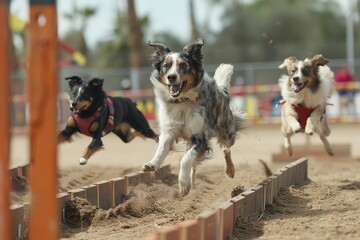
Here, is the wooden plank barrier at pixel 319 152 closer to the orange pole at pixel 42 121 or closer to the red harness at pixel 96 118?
the red harness at pixel 96 118

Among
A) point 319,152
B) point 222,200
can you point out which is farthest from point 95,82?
point 319,152

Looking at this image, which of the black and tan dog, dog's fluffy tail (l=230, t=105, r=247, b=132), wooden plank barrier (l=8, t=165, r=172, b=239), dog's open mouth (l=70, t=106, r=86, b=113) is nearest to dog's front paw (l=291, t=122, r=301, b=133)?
dog's fluffy tail (l=230, t=105, r=247, b=132)

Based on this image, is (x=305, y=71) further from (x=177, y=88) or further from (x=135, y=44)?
(x=135, y=44)

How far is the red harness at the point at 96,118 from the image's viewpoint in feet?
32.2

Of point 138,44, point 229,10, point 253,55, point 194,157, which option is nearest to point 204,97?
point 194,157

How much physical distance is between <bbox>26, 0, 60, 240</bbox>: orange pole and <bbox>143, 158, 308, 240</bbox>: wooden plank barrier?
926 millimetres

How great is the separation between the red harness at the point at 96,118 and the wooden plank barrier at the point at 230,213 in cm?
232

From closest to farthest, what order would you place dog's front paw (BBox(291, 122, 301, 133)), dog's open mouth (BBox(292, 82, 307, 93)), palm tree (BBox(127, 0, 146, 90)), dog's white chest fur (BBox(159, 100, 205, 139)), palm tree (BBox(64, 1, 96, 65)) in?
dog's white chest fur (BBox(159, 100, 205, 139)) < dog's front paw (BBox(291, 122, 301, 133)) < dog's open mouth (BBox(292, 82, 307, 93)) < palm tree (BBox(127, 0, 146, 90)) < palm tree (BBox(64, 1, 96, 65))

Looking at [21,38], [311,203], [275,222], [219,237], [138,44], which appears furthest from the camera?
[21,38]

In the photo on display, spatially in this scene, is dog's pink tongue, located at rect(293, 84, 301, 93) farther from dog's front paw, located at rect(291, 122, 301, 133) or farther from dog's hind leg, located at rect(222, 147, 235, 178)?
dog's hind leg, located at rect(222, 147, 235, 178)

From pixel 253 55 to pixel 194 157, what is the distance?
120 feet

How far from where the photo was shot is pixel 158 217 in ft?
25.8

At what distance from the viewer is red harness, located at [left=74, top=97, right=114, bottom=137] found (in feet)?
32.2

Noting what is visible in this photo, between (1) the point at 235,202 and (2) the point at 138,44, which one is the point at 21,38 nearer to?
(2) the point at 138,44
